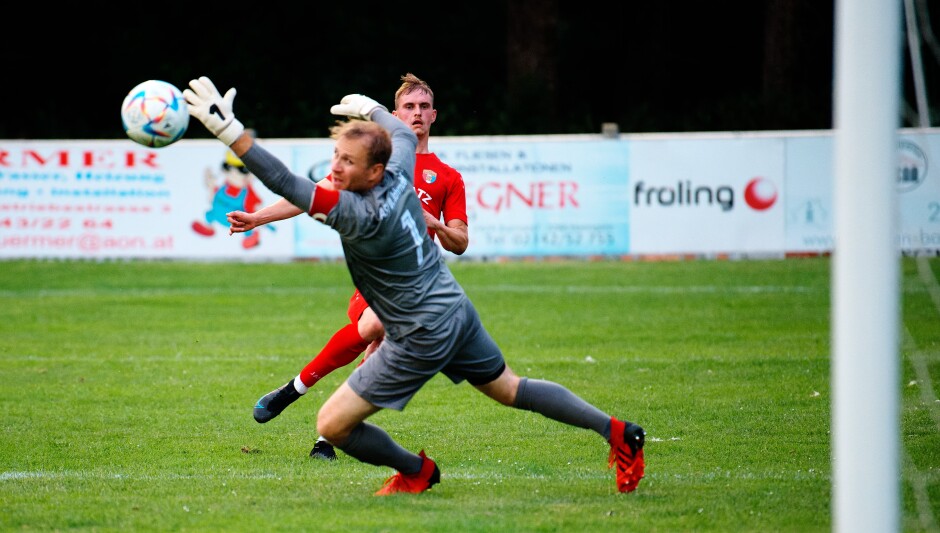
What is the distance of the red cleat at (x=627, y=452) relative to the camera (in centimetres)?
562

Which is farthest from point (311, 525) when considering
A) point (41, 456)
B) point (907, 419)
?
point (907, 419)

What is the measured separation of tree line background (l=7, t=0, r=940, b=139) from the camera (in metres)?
24.7

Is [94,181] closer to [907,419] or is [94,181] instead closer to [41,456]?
[41,456]

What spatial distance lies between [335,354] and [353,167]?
6.91 feet

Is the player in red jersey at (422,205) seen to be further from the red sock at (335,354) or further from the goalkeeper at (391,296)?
the goalkeeper at (391,296)

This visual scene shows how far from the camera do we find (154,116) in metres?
5.50

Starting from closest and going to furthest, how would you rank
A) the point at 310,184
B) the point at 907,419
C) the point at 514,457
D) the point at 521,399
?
1. the point at 310,184
2. the point at 521,399
3. the point at 514,457
4. the point at 907,419

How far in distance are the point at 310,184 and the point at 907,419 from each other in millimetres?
4649

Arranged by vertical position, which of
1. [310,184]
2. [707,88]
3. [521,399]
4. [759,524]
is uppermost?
[707,88]

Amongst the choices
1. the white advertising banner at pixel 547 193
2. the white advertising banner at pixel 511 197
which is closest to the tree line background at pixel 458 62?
the white advertising banner at pixel 511 197

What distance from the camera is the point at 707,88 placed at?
30484 millimetres

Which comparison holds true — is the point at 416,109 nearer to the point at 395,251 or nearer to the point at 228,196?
the point at 395,251

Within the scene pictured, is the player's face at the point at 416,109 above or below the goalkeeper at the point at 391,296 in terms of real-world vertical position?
above

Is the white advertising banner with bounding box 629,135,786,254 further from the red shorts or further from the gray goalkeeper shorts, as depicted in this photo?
the gray goalkeeper shorts
